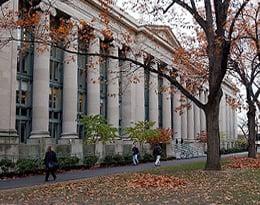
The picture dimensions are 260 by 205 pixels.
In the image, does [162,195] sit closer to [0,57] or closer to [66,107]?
[0,57]

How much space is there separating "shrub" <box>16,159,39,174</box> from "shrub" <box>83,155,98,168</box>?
6.83m

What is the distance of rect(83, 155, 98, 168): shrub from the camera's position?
1362 inches

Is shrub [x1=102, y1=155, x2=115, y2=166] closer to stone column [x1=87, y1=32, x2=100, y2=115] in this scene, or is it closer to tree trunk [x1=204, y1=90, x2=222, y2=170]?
stone column [x1=87, y1=32, x2=100, y2=115]

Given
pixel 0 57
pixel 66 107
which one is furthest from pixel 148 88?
pixel 0 57

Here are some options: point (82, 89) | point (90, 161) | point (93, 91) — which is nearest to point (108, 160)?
point (90, 161)

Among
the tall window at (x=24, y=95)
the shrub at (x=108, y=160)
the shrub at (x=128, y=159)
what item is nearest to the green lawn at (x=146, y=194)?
the tall window at (x=24, y=95)

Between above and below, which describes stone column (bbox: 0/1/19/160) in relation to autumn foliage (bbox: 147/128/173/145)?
Answer: above

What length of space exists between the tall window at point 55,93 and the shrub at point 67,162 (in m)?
7.81

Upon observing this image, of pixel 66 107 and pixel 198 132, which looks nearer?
pixel 66 107

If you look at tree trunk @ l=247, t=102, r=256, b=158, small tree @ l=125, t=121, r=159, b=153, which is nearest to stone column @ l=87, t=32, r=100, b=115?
small tree @ l=125, t=121, r=159, b=153

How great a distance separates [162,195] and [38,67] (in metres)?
23.6

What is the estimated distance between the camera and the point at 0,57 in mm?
29859

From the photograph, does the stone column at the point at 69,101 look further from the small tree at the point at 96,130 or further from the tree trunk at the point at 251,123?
the tree trunk at the point at 251,123

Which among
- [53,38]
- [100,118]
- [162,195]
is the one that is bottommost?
[162,195]
